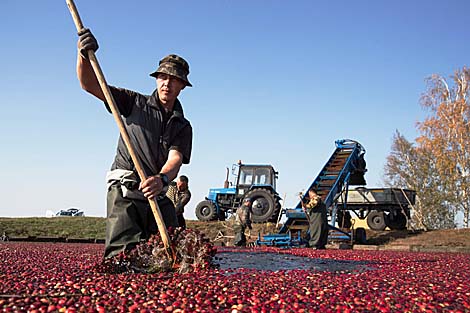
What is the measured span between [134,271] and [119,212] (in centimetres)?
50

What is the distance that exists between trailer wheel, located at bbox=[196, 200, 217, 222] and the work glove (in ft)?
49.7

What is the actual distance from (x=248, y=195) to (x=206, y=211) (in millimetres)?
3164

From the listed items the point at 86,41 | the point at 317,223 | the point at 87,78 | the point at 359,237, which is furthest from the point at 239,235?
the point at 86,41

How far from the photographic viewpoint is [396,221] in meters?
17.8

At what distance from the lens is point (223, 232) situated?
52.3 feet

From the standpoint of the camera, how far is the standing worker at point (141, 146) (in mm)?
3602

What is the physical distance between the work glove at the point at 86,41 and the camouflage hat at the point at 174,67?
1.84 ft

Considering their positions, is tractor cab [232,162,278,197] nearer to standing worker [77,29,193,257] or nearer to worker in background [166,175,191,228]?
worker in background [166,175,191,228]

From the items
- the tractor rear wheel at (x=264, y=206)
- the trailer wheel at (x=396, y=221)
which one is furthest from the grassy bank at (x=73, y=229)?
the trailer wheel at (x=396, y=221)

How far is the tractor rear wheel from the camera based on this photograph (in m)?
15.5

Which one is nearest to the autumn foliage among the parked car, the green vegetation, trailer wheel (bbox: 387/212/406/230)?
trailer wheel (bbox: 387/212/406/230)

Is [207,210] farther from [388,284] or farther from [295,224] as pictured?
[388,284]

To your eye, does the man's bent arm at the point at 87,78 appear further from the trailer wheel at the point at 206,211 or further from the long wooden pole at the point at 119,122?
the trailer wheel at the point at 206,211

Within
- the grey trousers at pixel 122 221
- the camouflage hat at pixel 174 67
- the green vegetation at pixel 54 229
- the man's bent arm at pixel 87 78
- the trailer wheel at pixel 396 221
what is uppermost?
the camouflage hat at pixel 174 67
